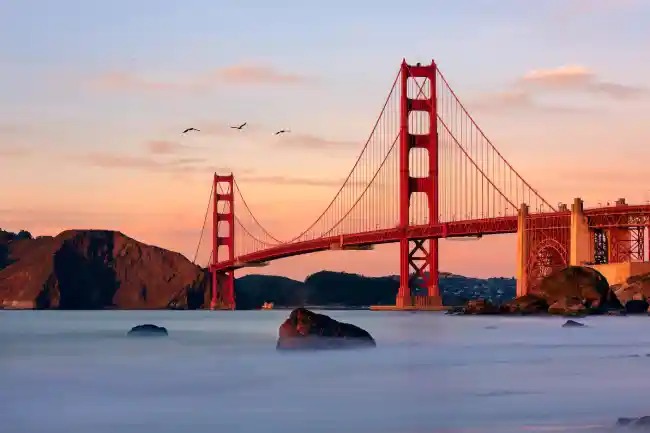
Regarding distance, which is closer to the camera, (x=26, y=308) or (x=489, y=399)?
(x=489, y=399)

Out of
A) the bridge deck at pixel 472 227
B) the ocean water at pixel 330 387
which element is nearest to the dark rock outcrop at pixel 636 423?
the ocean water at pixel 330 387

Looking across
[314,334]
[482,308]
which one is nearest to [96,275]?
[482,308]

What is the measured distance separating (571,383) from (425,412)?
6.18 metres

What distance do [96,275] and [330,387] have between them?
150884 mm

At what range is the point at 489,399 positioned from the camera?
24.0 m

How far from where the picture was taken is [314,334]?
3731cm

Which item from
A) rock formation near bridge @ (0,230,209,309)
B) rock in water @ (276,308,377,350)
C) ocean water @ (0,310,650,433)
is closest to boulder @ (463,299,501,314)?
ocean water @ (0,310,650,433)

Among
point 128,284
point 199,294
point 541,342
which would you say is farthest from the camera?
point 128,284

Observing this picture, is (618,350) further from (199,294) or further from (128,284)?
(128,284)

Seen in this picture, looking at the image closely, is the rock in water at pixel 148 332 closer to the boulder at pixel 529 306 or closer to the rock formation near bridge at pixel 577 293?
the rock formation near bridge at pixel 577 293

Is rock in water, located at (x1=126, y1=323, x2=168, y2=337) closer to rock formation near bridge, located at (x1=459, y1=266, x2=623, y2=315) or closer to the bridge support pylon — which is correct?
rock formation near bridge, located at (x1=459, y1=266, x2=623, y2=315)

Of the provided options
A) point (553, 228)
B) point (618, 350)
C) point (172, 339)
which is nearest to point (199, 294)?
point (553, 228)

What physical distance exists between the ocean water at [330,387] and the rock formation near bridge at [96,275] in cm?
12311

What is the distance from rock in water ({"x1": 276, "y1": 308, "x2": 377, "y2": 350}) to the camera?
122ft
